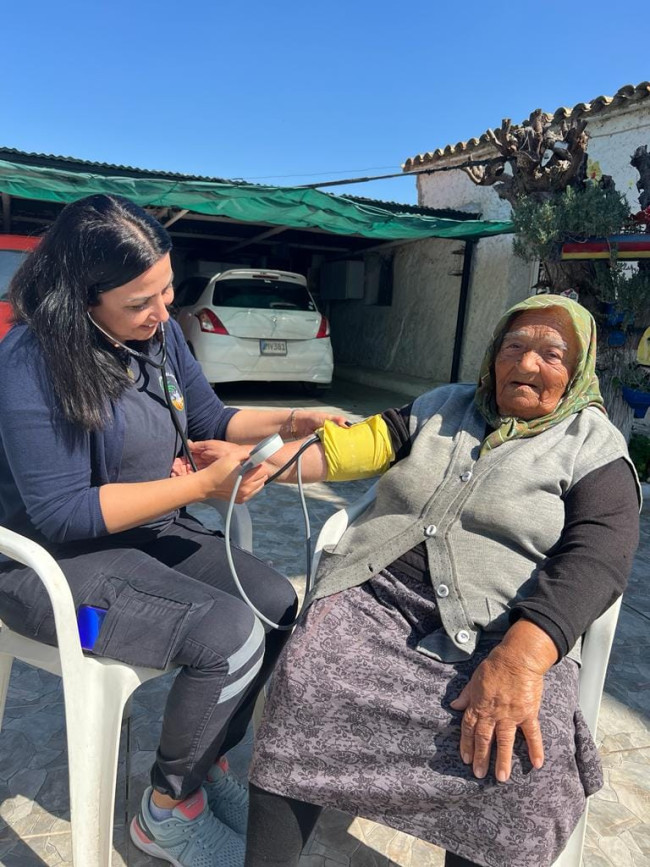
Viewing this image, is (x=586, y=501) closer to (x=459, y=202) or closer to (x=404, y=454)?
(x=404, y=454)

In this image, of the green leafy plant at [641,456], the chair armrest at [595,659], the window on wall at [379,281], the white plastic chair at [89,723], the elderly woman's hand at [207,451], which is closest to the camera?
the white plastic chair at [89,723]

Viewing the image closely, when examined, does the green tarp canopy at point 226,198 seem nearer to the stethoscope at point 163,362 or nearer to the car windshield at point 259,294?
the car windshield at point 259,294

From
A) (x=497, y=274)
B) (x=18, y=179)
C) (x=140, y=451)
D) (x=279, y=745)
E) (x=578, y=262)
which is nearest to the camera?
(x=279, y=745)

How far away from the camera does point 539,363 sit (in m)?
1.64

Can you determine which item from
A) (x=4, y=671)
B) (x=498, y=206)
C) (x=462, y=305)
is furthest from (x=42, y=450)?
(x=498, y=206)

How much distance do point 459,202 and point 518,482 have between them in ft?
31.1

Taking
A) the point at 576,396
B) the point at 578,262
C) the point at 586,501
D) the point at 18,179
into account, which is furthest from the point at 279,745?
the point at 18,179

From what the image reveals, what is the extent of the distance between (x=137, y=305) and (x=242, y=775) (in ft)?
4.71

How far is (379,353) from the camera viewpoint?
11.6 m

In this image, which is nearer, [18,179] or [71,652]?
[71,652]

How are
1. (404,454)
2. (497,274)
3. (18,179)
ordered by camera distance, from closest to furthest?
1. (404,454)
2. (18,179)
3. (497,274)

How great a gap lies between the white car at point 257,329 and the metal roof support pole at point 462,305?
219 cm

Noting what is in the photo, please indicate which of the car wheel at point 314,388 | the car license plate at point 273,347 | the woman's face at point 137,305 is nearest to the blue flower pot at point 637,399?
the woman's face at point 137,305

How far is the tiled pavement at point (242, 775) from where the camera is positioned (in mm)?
1660
